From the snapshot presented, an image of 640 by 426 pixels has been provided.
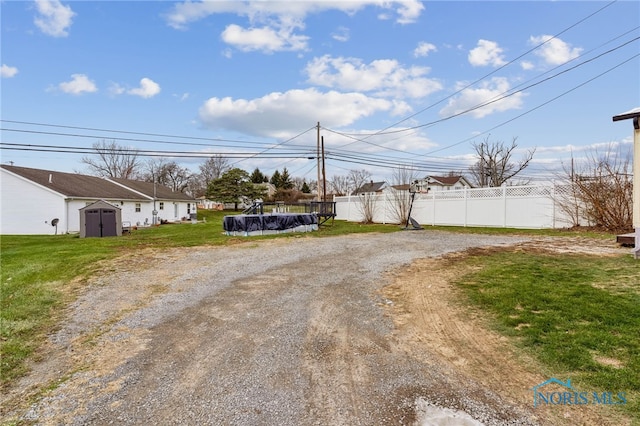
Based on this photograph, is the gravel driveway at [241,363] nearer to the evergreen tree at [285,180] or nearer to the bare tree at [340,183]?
the evergreen tree at [285,180]

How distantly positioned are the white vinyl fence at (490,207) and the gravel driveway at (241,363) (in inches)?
426

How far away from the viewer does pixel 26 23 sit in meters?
10.5

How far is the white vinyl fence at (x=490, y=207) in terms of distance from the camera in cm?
1312

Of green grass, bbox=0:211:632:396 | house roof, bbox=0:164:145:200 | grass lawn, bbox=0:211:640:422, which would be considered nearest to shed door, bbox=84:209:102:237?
house roof, bbox=0:164:145:200

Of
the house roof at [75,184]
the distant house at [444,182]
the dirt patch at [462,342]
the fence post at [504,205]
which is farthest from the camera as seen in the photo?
the distant house at [444,182]

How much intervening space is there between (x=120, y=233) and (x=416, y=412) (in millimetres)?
18823

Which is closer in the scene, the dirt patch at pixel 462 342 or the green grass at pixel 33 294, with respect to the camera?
the dirt patch at pixel 462 342

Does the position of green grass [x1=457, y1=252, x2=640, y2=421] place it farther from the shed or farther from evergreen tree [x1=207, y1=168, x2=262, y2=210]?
evergreen tree [x1=207, y1=168, x2=262, y2=210]

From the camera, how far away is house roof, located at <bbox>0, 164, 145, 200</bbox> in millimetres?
20375

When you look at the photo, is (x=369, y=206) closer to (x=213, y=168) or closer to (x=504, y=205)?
(x=504, y=205)

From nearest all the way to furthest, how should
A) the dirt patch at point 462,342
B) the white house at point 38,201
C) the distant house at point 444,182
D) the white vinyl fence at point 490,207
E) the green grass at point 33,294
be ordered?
the dirt patch at point 462,342
the green grass at point 33,294
the white vinyl fence at point 490,207
the white house at point 38,201
the distant house at point 444,182

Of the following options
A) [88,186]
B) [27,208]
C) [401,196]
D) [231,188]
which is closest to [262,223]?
[401,196]

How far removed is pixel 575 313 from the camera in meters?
3.67

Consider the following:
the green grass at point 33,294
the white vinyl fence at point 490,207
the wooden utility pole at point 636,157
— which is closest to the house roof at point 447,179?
the white vinyl fence at point 490,207
